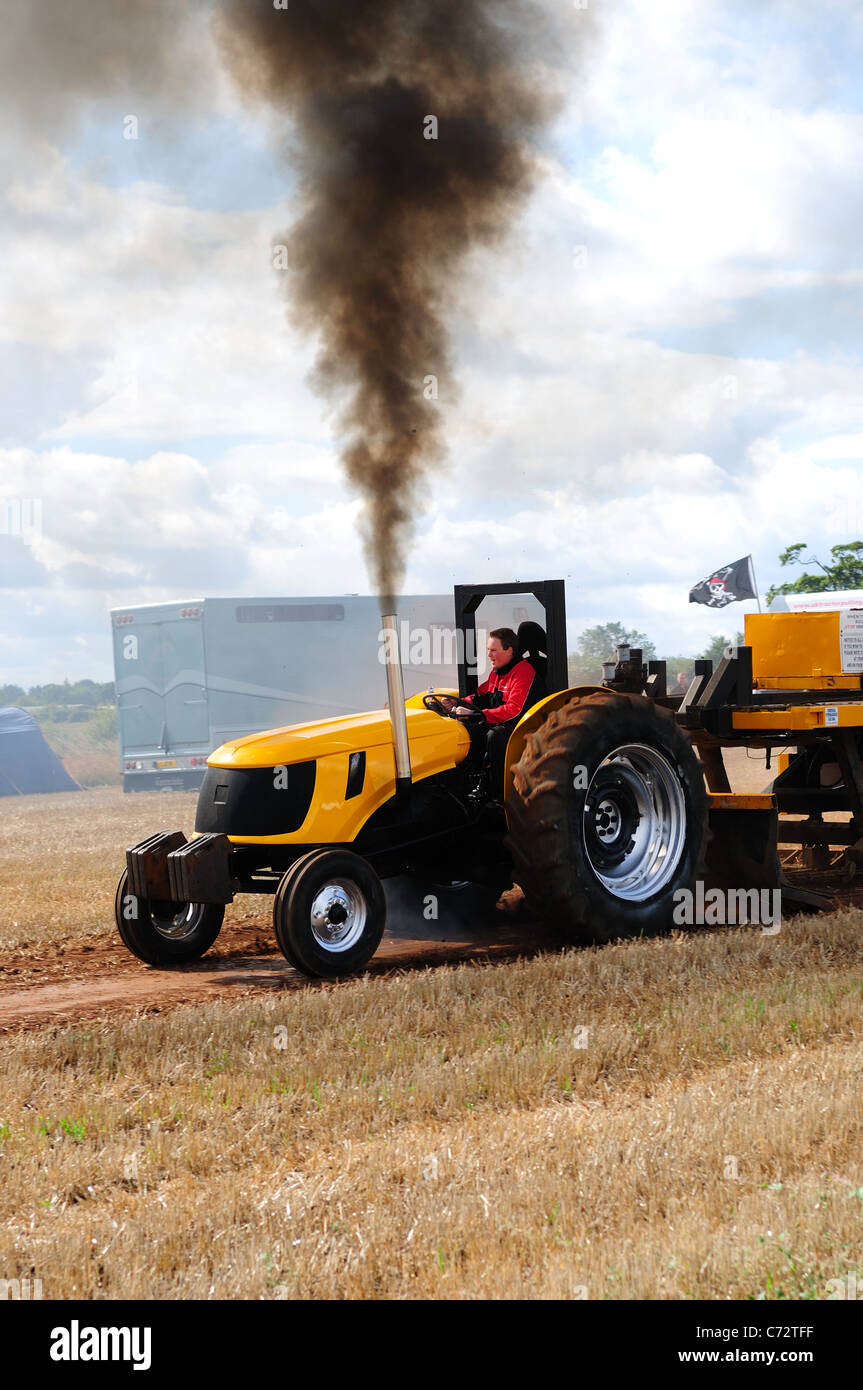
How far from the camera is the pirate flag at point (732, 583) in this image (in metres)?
18.2

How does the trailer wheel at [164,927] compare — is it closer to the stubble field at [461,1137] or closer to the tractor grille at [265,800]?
the tractor grille at [265,800]

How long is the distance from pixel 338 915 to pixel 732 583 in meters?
12.5

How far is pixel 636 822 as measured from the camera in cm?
819

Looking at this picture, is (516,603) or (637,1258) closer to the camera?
(637,1258)

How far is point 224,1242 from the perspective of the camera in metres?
3.60

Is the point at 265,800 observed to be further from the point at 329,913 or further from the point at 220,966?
the point at 220,966

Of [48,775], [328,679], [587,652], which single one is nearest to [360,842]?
[328,679]

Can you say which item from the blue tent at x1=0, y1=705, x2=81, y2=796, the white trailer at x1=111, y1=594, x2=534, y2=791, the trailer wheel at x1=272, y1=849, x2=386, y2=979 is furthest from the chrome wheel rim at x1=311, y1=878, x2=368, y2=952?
the blue tent at x1=0, y1=705, x2=81, y2=796

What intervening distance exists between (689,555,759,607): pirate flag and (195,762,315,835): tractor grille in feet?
39.8

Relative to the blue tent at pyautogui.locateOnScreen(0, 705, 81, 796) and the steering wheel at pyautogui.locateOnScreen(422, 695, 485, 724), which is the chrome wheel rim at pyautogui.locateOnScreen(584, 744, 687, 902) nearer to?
the steering wheel at pyautogui.locateOnScreen(422, 695, 485, 724)

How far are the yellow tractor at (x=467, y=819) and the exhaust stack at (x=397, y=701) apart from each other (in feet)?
0.04

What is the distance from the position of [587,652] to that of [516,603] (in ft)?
122

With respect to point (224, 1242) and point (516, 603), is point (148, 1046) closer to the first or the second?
point (224, 1242)

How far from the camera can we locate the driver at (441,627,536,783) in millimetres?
7910
